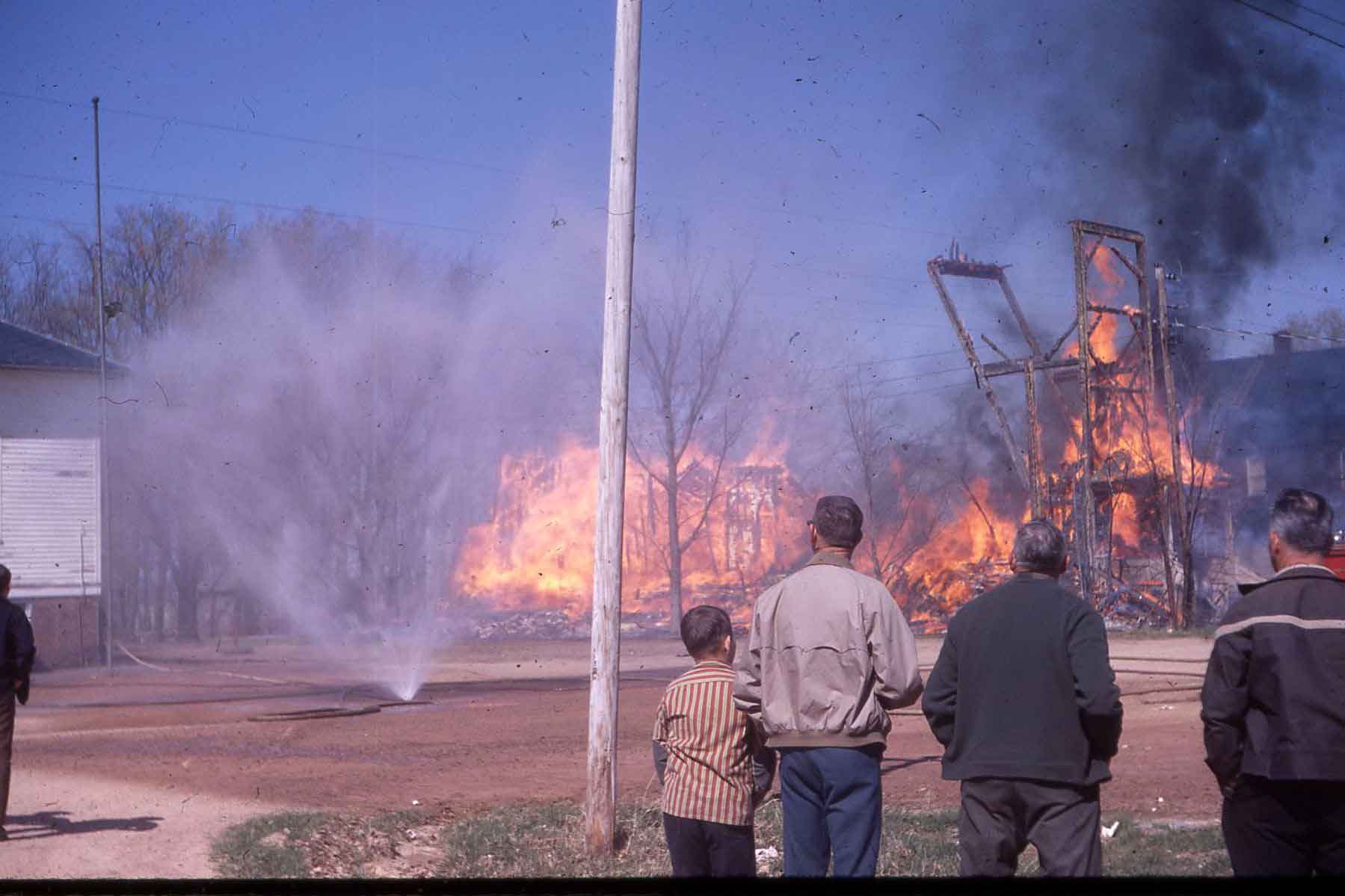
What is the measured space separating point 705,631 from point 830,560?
1.88ft

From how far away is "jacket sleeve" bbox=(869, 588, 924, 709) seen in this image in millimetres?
4797

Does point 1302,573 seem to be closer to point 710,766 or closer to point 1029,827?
point 1029,827

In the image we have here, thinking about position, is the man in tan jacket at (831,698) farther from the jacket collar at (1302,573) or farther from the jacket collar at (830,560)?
the jacket collar at (1302,573)

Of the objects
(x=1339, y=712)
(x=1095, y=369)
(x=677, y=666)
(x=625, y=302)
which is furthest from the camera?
(x=1095, y=369)

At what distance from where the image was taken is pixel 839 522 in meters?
5.06

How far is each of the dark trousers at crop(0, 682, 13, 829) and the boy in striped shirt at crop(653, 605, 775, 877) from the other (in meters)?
5.28

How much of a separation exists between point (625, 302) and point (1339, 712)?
5.32m

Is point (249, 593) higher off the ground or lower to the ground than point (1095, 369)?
lower

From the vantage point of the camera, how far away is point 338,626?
125ft

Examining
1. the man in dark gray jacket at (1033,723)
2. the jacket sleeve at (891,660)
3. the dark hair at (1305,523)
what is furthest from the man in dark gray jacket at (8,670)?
→ the dark hair at (1305,523)

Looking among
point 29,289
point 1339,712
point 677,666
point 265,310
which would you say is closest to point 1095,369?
point 677,666

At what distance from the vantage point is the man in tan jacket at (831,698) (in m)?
4.79

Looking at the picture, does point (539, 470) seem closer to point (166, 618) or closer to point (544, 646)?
point (544, 646)

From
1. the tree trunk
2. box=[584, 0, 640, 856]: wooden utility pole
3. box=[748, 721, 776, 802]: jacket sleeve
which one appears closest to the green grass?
box=[584, 0, 640, 856]: wooden utility pole
